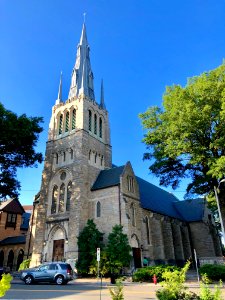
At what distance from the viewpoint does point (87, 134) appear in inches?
1302

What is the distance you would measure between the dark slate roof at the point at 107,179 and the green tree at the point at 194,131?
5.63m

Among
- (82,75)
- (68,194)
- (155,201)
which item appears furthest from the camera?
(155,201)

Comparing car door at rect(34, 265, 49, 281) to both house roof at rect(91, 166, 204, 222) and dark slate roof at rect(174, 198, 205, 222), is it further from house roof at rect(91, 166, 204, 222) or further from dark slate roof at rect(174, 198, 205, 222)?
dark slate roof at rect(174, 198, 205, 222)

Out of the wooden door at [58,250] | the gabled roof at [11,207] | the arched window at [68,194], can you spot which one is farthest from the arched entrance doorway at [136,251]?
the gabled roof at [11,207]

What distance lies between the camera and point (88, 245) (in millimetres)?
25453

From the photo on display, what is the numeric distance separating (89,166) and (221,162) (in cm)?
1696

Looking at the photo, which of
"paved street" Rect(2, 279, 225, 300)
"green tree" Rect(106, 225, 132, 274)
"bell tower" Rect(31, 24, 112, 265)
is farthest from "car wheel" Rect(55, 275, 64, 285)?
"bell tower" Rect(31, 24, 112, 265)

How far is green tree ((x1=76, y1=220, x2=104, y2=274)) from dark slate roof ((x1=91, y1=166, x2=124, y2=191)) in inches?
182

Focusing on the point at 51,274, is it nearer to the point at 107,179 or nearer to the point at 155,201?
the point at 107,179

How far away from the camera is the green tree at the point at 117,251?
23281 mm

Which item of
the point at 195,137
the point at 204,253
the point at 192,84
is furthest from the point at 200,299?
the point at 204,253

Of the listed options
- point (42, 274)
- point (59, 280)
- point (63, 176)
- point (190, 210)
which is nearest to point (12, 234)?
point (63, 176)

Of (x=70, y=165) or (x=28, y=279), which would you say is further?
(x=70, y=165)

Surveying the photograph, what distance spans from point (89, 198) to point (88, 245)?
5881mm
